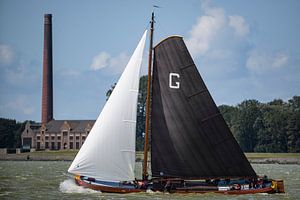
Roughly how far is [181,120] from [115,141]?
171 inches

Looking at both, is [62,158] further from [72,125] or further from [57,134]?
[72,125]

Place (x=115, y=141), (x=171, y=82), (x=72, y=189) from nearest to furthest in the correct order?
(x=115, y=141) → (x=171, y=82) → (x=72, y=189)

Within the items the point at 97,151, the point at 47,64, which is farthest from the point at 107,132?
the point at 47,64

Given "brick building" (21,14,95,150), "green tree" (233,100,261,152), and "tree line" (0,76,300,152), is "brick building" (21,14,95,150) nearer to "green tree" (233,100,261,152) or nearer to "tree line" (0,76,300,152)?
"tree line" (0,76,300,152)

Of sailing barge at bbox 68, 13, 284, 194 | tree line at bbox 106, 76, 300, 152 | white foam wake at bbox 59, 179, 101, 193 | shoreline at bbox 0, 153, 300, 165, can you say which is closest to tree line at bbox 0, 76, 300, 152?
tree line at bbox 106, 76, 300, 152

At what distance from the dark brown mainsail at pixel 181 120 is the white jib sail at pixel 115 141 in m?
1.36

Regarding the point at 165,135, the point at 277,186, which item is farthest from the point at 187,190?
the point at 277,186

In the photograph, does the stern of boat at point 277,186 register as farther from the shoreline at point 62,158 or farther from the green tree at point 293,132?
the green tree at point 293,132

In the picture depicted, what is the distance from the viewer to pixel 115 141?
4203 centimetres

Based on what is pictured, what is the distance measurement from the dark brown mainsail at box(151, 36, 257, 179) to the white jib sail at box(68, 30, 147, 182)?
136cm

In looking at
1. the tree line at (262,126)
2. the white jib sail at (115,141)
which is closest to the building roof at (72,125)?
the tree line at (262,126)

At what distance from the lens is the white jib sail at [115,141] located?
41.9 meters

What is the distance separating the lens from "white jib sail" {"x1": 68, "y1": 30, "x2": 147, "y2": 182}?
41938 millimetres

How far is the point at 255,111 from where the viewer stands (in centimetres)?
15788
